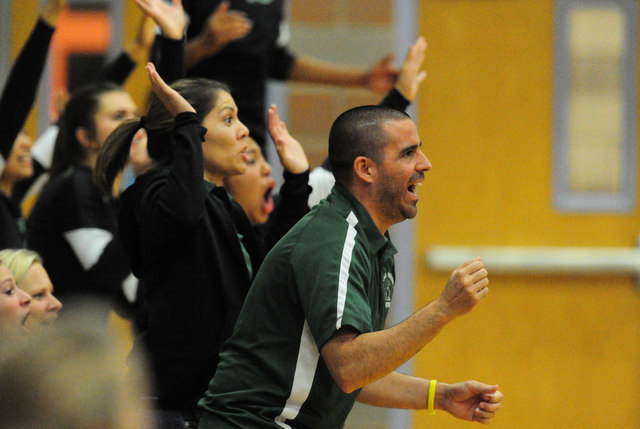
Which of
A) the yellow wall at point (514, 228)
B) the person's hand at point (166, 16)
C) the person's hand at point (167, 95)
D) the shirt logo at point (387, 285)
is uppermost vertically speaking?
the person's hand at point (166, 16)

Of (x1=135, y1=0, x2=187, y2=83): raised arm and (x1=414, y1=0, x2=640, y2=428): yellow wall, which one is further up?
(x1=135, y1=0, x2=187, y2=83): raised arm

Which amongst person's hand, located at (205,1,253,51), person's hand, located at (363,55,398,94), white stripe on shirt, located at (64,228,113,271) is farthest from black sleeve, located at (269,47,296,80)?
white stripe on shirt, located at (64,228,113,271)

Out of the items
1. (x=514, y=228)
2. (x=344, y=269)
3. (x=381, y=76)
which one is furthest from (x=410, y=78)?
(x=514, y=228)

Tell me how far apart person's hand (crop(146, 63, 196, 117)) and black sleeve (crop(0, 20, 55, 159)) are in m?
0.86

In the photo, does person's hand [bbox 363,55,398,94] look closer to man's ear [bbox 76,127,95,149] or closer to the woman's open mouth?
the woman's open mouth

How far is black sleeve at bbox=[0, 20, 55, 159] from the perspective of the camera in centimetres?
311

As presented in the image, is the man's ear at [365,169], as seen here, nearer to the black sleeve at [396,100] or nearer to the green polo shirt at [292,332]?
the green polo shirt at [292,332]

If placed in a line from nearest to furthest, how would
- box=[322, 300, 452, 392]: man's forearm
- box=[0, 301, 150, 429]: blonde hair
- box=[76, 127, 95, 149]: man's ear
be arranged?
1. box=[0, 301, 150, 429]: blonde hair
2. box=[322, 300, 452, 392]: man's forearm
3. box=[76, 127, 95, 149]: man's ear

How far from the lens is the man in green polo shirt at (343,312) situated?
6.75 feet

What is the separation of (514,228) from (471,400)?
2.78m

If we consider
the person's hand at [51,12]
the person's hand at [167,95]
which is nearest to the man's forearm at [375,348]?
the person's hand at [167,95]

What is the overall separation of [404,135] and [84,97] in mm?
1565

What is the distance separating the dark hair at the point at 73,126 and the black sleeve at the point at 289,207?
0.92 meters

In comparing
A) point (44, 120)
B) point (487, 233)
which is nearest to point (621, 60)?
point (487, 233)
